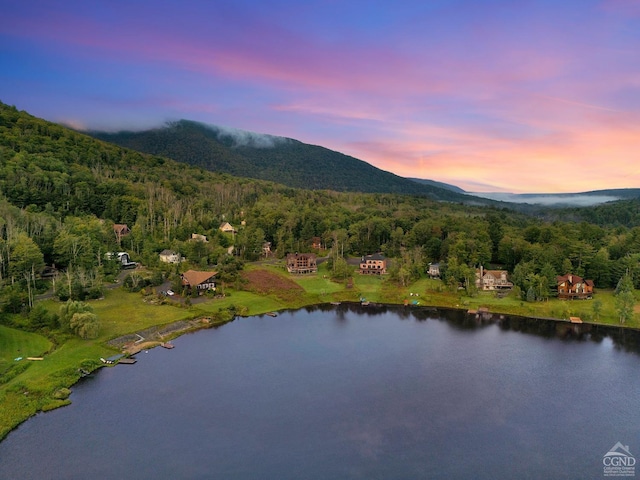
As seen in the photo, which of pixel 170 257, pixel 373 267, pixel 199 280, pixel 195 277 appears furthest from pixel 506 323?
pixel 170 257

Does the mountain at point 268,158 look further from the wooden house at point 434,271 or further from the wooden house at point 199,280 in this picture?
the wooden house at point 199,280

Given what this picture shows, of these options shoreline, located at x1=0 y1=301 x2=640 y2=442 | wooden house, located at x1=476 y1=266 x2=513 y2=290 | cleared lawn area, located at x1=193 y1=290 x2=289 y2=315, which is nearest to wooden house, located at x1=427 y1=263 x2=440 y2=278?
wooden house, located at x1=476 y1=266 x2=513 y2=290

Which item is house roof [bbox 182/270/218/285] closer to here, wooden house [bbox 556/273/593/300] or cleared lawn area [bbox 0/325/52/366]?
cleared lawn area [bbox 0/325/52/366]

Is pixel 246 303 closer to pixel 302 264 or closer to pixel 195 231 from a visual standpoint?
pixel 302 264

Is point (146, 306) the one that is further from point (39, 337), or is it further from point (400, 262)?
point (400, 262)

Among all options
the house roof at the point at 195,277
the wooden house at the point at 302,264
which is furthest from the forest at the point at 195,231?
the wooden house at the point at 302,264

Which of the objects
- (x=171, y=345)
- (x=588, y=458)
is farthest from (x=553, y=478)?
(x=171, y=345)
